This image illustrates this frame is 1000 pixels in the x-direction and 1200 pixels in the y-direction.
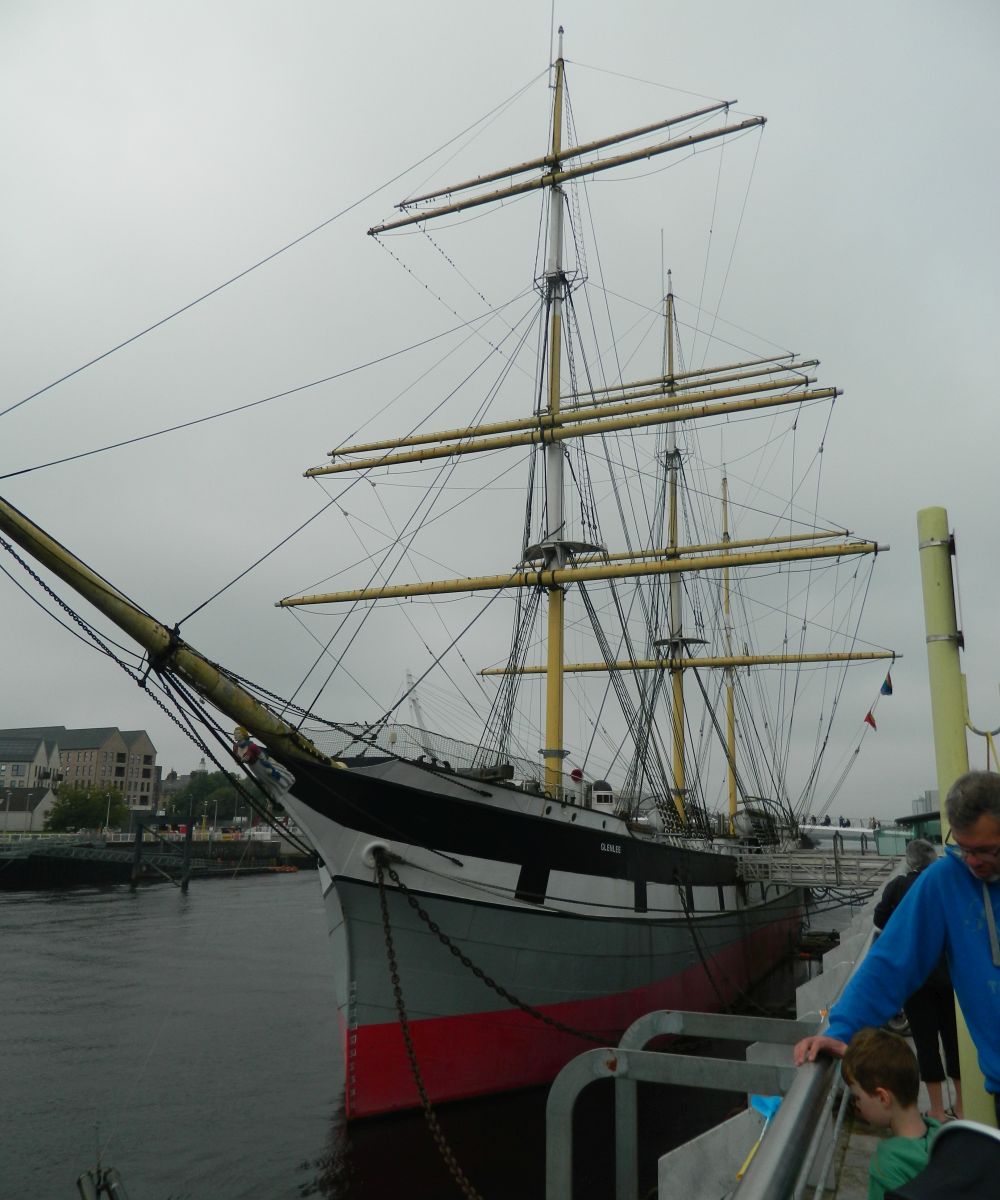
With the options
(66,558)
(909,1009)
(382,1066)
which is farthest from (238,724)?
(909,1009)

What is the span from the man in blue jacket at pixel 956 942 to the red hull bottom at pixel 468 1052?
8.18m

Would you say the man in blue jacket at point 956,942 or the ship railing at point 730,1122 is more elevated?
the man in blue jacket at point 956,942

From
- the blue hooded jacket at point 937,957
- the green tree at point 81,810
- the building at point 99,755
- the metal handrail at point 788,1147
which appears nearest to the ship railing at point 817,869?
the blue hooded jacket at point 937,957

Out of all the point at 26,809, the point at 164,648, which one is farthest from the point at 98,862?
the point at 164,648

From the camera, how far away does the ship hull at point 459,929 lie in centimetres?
1025

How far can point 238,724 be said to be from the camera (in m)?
9.93

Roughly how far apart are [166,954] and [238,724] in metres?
20.1

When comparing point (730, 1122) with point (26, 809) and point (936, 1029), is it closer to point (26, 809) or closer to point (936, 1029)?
point (936, 1029)

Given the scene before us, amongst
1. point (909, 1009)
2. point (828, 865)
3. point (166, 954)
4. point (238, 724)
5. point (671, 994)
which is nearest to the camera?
point (909, 1009)

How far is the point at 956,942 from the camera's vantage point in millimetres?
2141

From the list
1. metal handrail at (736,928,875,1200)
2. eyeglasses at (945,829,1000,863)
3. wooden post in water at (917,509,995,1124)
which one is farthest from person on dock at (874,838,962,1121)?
metal handrail at (736,928,875,1200)

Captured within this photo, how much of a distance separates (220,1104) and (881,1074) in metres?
13.3

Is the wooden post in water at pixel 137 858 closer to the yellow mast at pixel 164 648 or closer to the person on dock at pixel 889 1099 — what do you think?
the yellow mast at pixel 164 648

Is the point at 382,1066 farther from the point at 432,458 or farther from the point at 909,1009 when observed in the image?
the point at 432,458
